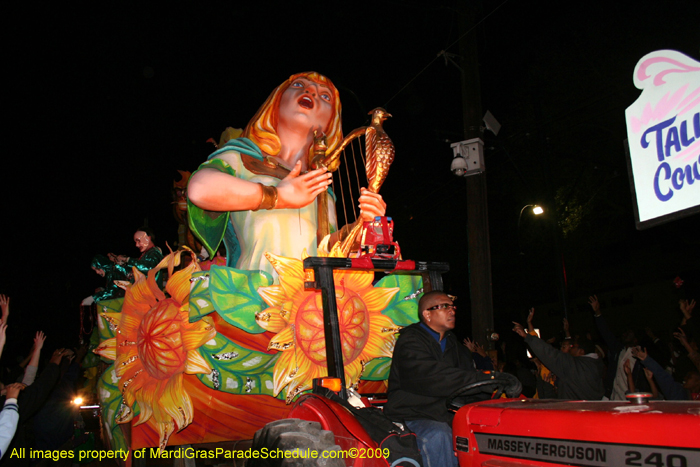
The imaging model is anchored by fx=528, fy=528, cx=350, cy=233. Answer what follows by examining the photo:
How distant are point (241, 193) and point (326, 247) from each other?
2.77ft

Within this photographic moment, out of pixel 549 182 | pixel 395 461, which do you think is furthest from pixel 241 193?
pixel 549 182

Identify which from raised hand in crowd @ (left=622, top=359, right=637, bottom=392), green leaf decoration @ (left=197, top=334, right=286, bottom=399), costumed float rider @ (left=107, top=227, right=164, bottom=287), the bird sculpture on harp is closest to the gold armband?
the bird sculpture on harp

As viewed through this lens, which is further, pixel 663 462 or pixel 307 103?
pixel 307 103

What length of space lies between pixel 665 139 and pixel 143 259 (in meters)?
4.59

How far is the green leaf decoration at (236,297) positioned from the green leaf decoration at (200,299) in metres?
0.10

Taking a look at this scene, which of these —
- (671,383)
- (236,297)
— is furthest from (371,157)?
(671,383)

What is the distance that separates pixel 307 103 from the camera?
14.8 ft

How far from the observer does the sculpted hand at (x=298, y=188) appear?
402cm

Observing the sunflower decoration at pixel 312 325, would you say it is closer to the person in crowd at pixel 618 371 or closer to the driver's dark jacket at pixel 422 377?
the driver's dark jacket at pixel 422 377

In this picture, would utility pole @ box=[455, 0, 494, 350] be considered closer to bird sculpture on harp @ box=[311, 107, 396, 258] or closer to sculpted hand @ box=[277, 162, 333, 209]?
bird sculpture on harp @ box=[311, 107, 396, 258]

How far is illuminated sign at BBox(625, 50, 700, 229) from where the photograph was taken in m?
3.79

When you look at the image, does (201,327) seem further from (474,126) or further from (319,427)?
(474,126)

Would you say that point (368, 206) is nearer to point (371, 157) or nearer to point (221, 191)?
point (371, 157)

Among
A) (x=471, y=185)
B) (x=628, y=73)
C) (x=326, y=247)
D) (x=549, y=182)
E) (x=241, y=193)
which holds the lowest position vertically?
(x=326, y=247)
